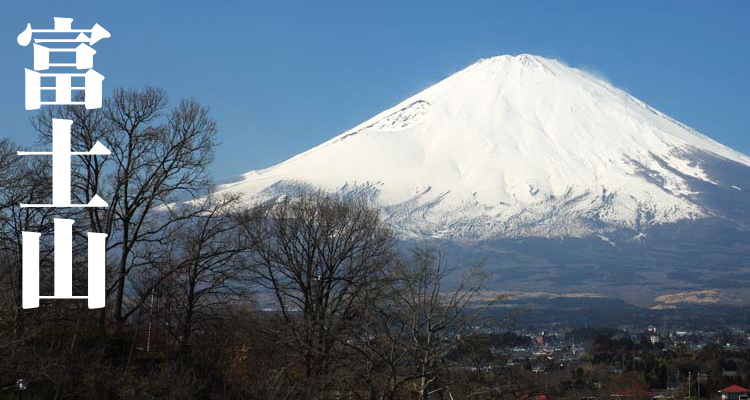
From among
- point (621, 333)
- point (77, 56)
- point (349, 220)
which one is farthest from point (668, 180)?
point (77, 56)

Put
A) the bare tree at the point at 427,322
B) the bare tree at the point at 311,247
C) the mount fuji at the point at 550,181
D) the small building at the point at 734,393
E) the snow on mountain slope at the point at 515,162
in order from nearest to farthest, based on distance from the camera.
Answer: the bare tree at the point at 427,322, the bare tree at the point at 311,247, the small building at the point at 734,393, the mount fuji at the point at 550,181, the snow on mountain slope at the point at 515,162

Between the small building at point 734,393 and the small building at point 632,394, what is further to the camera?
the small building at point 734,393

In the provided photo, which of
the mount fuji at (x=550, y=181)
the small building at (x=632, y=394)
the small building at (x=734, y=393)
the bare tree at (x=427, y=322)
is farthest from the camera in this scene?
the mount fuji at (x=550, y=181)

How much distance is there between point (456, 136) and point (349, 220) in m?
143

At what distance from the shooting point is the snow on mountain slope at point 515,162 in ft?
465

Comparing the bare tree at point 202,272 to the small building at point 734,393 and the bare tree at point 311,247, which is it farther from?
the small building at point 734,393

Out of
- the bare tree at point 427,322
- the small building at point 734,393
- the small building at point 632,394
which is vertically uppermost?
the bare tree at point 427,322

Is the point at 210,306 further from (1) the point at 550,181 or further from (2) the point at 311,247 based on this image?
(1) the point at 550,181

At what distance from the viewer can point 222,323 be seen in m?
19.4

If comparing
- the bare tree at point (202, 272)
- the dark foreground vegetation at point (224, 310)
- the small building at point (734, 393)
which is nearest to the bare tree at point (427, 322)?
the dark foreground vegetation at point (224, 310)

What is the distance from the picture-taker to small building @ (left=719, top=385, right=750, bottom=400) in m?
40.5

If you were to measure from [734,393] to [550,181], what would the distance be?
10956 centimetres

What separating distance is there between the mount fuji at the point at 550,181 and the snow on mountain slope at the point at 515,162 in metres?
0.21

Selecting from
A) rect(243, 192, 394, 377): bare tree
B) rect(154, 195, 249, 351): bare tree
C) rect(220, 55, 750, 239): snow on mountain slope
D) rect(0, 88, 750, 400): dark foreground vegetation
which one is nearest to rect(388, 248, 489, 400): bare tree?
rect(0, 88, 750, 400): dark foreground vegetation
